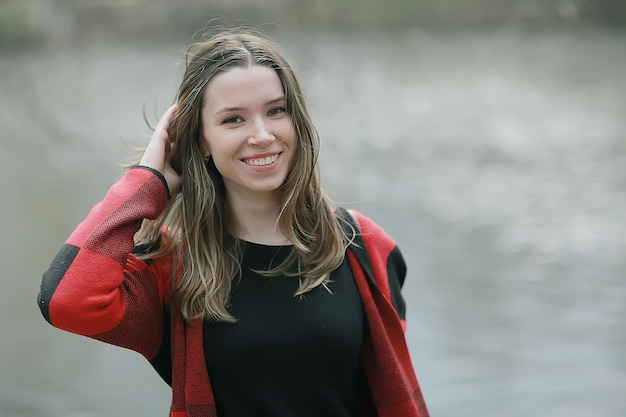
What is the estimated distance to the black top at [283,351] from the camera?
222 cm

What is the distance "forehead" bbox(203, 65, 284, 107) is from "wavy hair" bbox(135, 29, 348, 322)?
19mm

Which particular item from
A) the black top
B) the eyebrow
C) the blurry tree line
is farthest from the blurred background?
the black top

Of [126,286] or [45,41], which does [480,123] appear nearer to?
[126,286]

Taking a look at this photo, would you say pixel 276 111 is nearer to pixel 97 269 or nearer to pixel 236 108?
pixel 236 108

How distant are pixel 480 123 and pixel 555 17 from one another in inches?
344

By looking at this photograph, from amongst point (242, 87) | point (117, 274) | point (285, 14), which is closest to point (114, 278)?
point (117, 274)

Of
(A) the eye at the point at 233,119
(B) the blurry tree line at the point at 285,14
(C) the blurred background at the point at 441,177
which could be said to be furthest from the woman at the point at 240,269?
(B) the blurry tree line at the point at 285,14

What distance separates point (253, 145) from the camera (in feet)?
7.50

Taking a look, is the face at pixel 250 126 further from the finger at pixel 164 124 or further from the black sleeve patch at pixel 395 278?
the black sleeve patch at pixel 395 278

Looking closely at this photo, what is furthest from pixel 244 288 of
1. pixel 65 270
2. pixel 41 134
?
pixel 41 134

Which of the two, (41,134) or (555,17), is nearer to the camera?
(41,134)

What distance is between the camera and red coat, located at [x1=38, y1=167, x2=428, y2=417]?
217 cm

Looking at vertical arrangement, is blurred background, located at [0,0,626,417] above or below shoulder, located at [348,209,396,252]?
above

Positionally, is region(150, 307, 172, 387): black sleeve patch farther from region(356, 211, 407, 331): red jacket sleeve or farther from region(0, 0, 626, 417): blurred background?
region(0, 0, 626, 417): blurred background
